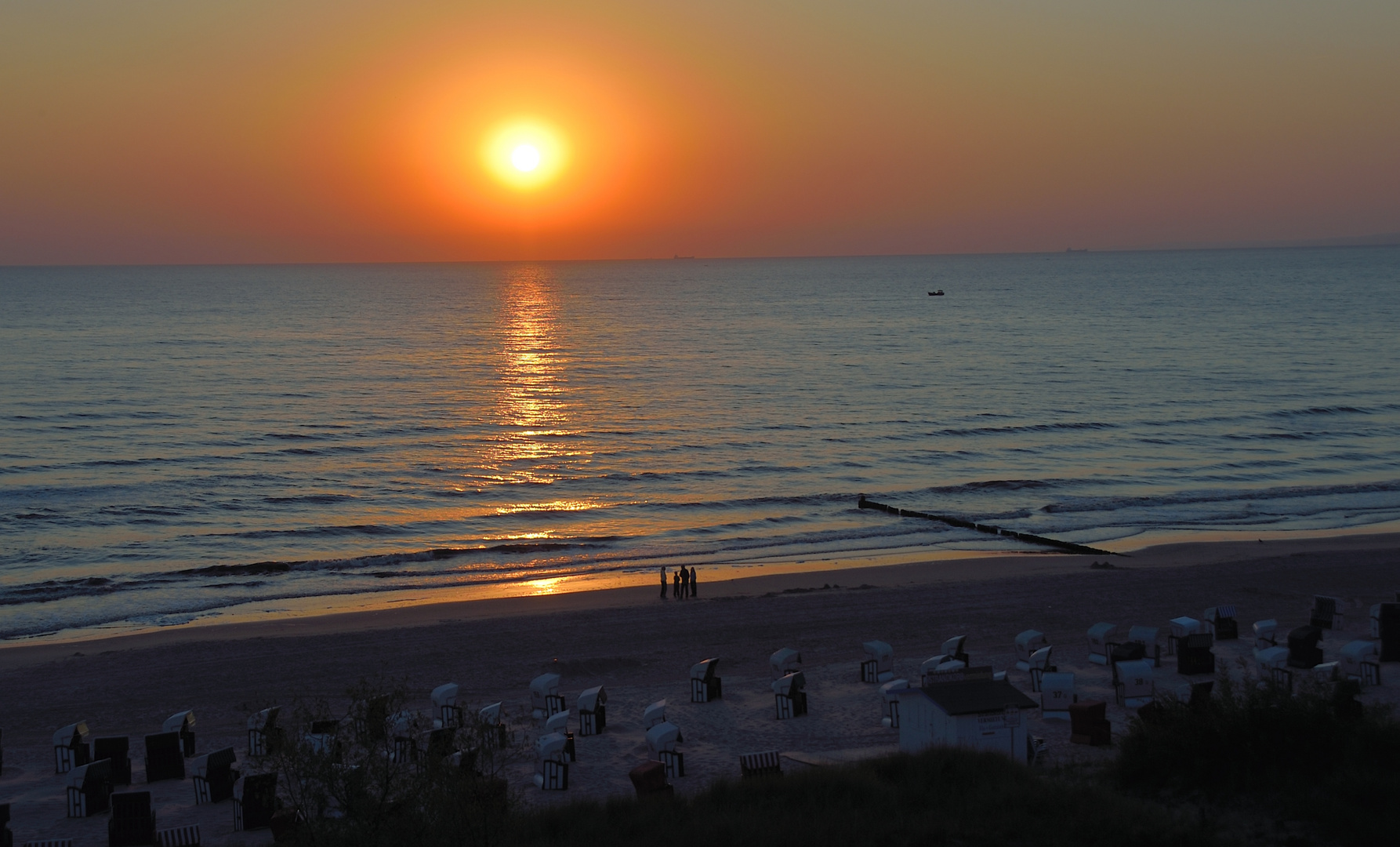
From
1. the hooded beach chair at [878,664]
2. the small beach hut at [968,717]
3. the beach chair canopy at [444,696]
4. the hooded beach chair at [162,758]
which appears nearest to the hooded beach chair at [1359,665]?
the small beach hut at [968,717]

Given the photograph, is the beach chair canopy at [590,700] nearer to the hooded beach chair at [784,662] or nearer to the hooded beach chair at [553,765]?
the hooded beach chair at [553,765]

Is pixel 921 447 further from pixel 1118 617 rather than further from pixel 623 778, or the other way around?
pixel 623 778

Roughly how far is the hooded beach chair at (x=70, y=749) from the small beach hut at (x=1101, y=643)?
1877 cm

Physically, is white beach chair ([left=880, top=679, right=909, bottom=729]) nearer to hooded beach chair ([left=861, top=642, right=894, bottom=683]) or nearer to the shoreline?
hooded beach chair ([left=861, top=642, right=894, bottom=683])

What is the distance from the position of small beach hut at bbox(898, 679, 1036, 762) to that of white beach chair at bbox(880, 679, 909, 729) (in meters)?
2.09

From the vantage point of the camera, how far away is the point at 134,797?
1511 cm

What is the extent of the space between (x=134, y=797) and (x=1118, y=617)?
20972mm

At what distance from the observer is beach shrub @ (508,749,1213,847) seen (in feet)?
41.6

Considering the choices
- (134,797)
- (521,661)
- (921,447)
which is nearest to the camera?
(134,797)

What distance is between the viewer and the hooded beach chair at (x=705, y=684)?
2059 centimetres

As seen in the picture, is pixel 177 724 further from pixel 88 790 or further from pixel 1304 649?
pixel 1304 649

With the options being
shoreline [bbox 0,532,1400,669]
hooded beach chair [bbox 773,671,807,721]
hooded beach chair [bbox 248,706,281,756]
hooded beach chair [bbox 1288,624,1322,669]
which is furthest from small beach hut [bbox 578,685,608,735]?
hooded beach chair [bbox 1288,624,1322,669]

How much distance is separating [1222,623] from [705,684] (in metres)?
11.7

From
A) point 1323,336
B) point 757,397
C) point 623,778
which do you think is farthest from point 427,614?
point 1323,336
